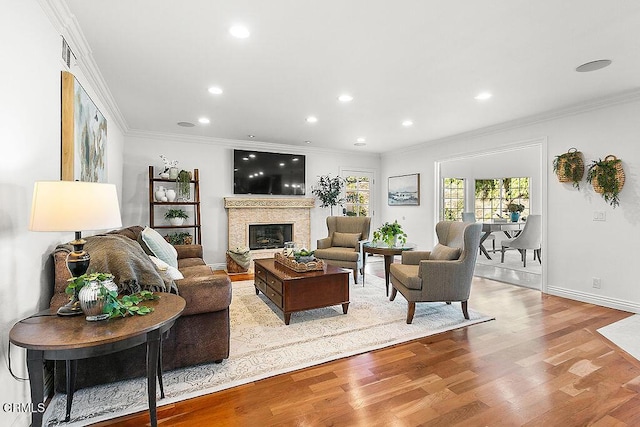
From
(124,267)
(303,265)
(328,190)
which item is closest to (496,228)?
(328,190)

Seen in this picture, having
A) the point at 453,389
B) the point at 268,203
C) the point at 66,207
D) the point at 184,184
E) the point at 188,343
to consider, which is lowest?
the point at 453,389

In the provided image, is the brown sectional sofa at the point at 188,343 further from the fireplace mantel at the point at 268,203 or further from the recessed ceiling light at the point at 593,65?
the fireplace mantel at the point at 268,203

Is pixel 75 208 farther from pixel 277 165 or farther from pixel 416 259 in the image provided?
pixel 277 165

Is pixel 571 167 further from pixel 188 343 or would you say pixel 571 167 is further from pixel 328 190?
pixel 188 343

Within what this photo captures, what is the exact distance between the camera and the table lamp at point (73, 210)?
1440 mm

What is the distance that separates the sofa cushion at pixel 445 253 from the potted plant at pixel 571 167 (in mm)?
1978

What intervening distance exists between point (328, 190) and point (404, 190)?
166 centimetres

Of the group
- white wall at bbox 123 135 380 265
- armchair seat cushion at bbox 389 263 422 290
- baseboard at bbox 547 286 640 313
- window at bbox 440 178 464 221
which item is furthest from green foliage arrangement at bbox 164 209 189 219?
window at bbox 440 178 464 221

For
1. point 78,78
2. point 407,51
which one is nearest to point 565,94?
point 407,51

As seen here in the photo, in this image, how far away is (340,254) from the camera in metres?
4.93

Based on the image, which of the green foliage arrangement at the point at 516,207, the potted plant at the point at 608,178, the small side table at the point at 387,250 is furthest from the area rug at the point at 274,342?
the green foliage arrangement at the point at 516,207

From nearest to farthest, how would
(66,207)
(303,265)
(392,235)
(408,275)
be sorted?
1. (66,207)
2. (408,275)
3. (303,265)
4. (392,235)

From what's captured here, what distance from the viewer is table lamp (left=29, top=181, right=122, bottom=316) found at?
144 centimetres

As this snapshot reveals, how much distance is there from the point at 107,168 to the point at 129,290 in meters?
2.70
